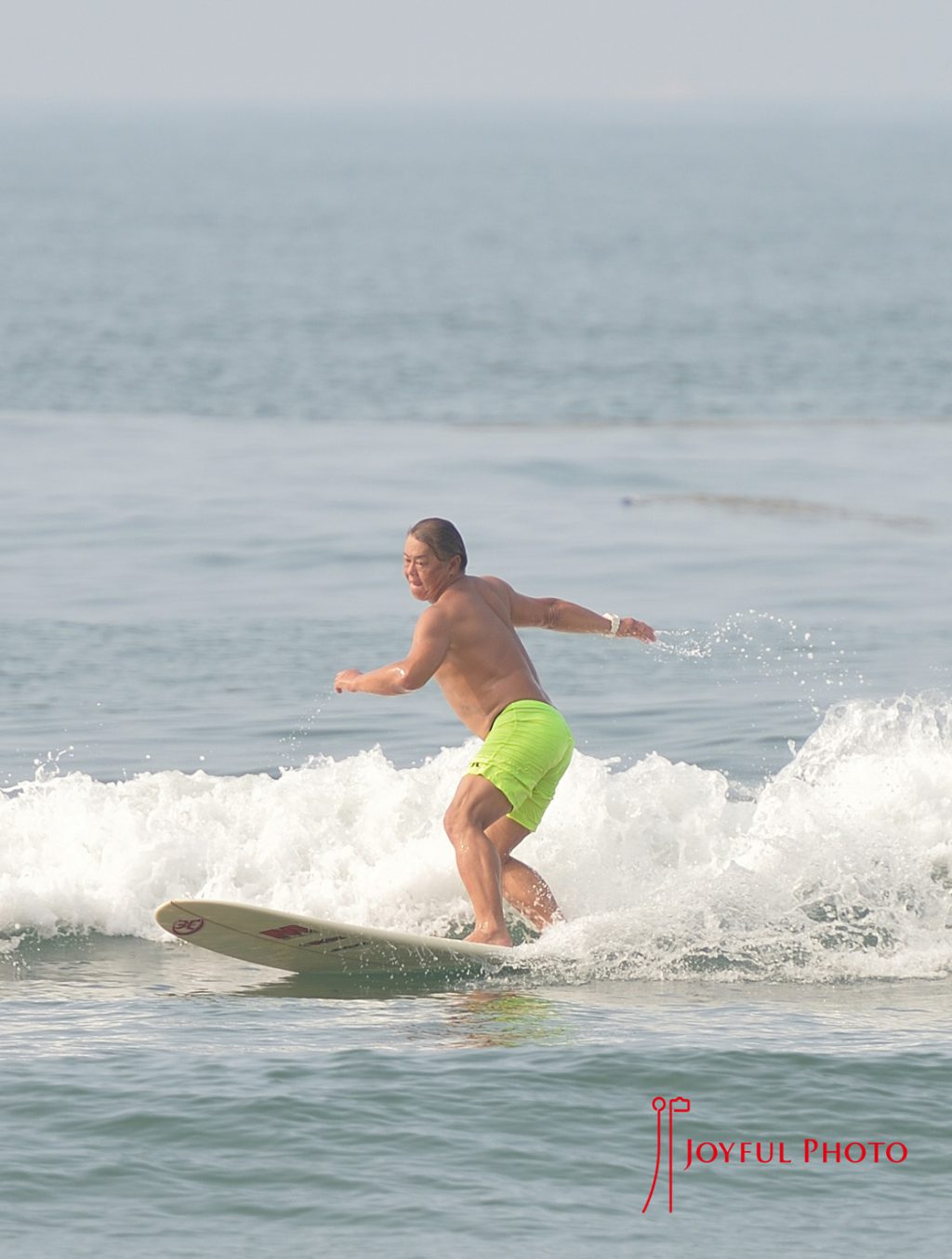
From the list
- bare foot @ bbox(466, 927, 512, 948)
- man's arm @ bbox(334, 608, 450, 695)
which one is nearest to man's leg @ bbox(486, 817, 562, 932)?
bare foot @ bbox(466, 927, 512, 948)

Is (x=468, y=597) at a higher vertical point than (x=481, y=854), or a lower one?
higher

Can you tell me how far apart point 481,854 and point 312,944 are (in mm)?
812

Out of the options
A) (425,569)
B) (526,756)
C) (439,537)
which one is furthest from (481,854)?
(439,537)

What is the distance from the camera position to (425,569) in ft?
29.7

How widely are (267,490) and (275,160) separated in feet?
491

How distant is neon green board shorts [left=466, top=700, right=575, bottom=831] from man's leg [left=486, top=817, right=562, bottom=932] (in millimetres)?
59

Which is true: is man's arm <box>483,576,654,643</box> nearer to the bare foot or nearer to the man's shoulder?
the man's shoulder

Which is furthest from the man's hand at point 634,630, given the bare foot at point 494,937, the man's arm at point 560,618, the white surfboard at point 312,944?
the white surfboard at point 312,944

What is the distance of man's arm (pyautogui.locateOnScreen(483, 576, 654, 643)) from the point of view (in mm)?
9492

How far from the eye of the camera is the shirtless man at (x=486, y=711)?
8961 mm

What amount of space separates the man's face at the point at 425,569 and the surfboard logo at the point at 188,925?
5.43 feet

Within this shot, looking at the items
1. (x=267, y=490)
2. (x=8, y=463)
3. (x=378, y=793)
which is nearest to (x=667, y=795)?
(x=378, y=793)

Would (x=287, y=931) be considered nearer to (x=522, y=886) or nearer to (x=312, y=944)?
(x=312, y=944)

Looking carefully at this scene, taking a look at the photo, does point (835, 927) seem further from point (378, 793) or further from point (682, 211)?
point (682, 211)
